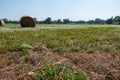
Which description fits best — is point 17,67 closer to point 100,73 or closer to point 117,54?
point 100,73

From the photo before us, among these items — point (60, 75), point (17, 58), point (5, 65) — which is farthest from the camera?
point (17, 58)

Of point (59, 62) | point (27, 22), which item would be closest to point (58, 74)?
point (59, 62)

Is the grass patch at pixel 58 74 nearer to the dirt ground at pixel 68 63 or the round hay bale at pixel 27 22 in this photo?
the dirt ground at pixel 68 63

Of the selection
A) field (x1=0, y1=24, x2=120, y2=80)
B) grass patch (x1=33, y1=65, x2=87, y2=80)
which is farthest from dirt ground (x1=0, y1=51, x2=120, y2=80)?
grass patch (x1=33, y1=65, x2=87, y2=80)

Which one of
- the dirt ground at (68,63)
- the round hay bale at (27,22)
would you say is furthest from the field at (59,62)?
the round hay bale at (27,22)

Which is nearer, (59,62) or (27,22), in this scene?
(59,62)

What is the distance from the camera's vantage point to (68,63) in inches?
207

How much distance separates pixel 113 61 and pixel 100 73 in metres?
1.05

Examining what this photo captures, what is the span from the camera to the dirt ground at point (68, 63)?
4715 millimetres

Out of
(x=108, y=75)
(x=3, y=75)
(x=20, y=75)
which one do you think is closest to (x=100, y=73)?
(x=108, y=75)

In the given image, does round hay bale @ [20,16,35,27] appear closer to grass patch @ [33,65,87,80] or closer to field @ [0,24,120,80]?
field @ [0,24,120,80]

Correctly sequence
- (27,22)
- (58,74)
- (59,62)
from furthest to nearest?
(27,22)
(59,62)
(58,74)

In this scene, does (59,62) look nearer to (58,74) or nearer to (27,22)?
(58,74)

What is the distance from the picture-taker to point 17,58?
225 inches
